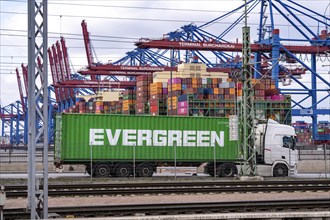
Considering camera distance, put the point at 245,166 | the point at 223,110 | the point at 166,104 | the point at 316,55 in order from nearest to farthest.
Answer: the point at 245,166 < the point at 223,110 < the point at 166,104 < the point at 316,55

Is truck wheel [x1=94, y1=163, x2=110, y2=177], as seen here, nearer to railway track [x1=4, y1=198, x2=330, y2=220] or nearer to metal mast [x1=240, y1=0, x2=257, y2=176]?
metal mast [x1=240, y1=0, x2=257, y2=176]

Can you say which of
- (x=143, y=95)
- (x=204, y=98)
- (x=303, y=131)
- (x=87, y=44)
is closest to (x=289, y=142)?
(x=204, y=98)

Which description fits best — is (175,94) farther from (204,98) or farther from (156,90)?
(156,90)

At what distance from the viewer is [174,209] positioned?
1778 centimetres

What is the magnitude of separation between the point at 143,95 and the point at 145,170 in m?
52.5

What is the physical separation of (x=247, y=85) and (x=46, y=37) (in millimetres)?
19311

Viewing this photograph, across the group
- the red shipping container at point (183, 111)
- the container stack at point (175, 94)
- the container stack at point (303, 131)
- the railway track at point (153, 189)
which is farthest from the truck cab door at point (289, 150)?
the container stack at point (303, 131)

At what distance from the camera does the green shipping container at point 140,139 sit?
3438 cm

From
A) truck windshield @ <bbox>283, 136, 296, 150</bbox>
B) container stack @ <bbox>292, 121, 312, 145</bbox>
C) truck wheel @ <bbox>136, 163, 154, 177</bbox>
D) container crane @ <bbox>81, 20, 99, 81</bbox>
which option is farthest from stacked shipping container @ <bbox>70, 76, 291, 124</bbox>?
container stack @ <bbox>292, 121, 312, 145</bbox>

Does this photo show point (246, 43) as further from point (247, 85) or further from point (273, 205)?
point (273, 205)

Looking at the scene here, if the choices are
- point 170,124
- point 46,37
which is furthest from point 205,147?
point 46,37

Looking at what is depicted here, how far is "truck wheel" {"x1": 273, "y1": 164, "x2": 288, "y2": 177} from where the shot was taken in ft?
117

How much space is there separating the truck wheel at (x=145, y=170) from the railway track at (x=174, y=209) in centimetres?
1617

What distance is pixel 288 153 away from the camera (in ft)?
118
